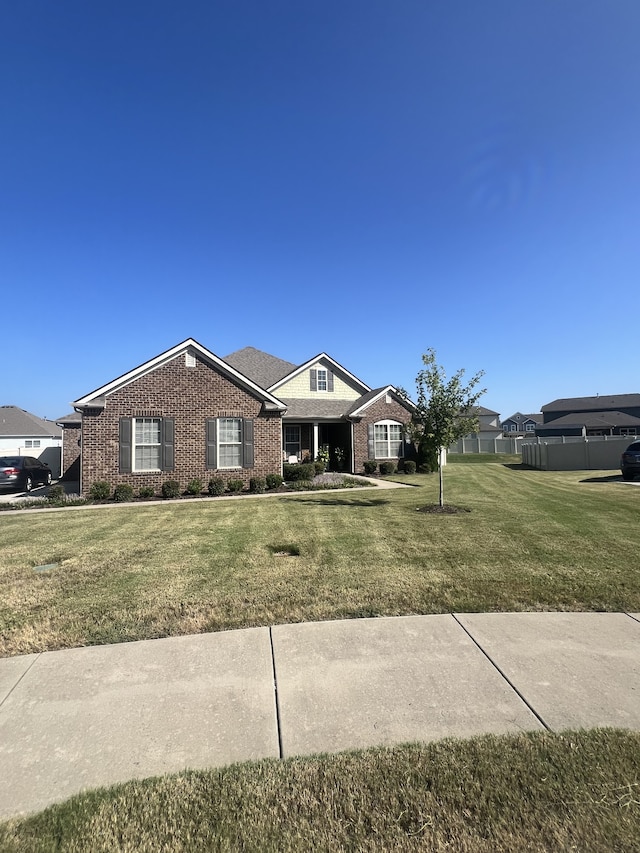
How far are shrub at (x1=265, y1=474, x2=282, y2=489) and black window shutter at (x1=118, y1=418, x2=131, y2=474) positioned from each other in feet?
15.8

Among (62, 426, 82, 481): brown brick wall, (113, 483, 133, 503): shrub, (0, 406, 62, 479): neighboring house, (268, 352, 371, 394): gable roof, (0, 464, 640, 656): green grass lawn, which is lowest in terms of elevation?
(0, 464, 640, 656): green grass lawn

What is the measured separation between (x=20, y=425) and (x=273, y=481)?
3464 cm

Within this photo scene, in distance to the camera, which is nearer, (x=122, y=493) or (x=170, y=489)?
(x=122, y=493)

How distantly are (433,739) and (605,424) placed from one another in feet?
190

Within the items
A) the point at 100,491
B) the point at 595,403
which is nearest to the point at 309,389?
the point at 100,491

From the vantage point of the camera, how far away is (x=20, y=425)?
131ft

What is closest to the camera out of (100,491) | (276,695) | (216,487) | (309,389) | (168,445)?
(276,695)

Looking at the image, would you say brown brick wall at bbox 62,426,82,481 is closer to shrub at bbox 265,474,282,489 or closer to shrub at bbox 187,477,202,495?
shrub at bbox 187,477,202,495

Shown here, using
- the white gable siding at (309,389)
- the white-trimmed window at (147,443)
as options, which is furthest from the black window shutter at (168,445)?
the white gable siding at (309,389)

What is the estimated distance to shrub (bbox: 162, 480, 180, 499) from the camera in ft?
48.5

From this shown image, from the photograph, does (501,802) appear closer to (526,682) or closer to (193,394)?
(526,682)

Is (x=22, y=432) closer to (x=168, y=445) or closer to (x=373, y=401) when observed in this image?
(x=168, y=445)

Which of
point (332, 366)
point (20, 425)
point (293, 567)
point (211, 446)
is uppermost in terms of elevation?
point (332, 366)

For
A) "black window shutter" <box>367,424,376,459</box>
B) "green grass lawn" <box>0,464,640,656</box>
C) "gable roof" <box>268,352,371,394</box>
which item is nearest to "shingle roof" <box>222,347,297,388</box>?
"gable roof" <box>268,352,371,394</box>
